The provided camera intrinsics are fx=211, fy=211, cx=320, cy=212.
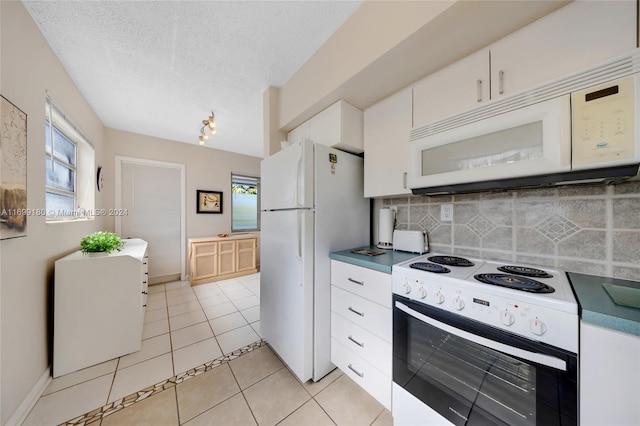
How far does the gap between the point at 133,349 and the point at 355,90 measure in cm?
294

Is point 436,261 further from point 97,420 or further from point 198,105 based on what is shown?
point 198,105

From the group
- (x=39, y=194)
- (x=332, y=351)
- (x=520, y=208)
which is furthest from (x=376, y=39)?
(x=39, y=194)

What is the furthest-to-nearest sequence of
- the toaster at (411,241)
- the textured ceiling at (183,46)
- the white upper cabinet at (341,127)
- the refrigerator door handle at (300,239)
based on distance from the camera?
the white upper cabinet at (341,127) → the toaster at (411,241) → the refrigerator door handle at (300,239) → the textured ceiling at (183,46)

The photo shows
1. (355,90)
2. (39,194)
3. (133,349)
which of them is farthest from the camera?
(133,349)

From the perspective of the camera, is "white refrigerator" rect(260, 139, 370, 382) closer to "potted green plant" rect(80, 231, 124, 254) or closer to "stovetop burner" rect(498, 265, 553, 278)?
"stovetop burner" rect(498, 265, 553, 278)

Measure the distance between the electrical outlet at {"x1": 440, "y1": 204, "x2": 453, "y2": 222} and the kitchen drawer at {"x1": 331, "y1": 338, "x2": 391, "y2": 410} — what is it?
116 cm

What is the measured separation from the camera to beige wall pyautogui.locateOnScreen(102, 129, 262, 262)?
3303mm

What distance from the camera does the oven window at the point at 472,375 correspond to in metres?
0.83

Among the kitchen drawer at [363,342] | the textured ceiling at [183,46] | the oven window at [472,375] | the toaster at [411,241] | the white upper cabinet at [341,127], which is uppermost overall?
the textured ceiling at [183,46]

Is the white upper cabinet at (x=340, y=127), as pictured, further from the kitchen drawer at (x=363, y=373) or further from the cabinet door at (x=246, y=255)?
the cabinet door at (x=246, y=255)

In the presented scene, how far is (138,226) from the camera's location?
3.50 meters

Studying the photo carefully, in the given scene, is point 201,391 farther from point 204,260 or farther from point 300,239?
point 204,260

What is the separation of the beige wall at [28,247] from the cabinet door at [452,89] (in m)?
2.50

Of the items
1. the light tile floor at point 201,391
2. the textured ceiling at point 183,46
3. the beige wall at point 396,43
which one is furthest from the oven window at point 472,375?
the textured ceiling at point 183,46
